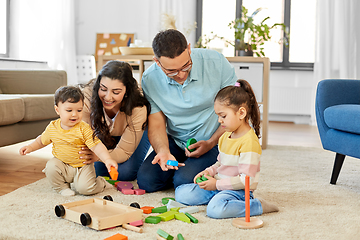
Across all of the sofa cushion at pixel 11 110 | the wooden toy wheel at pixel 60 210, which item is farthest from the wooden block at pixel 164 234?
the sofa cushion at pixel 11 110

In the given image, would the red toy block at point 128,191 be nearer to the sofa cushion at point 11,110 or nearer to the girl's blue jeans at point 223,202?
the girl's blue jeans at point 223,202

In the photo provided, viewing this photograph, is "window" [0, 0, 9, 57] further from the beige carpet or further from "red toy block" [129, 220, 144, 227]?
"red toy block" [129, 220, 144, 227]

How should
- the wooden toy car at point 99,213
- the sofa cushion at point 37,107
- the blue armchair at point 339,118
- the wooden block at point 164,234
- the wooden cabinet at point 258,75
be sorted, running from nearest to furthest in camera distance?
the wooden block at point 164,234, the wooden toy car at point 99,213, the blue armchair at point 339,118, the sofa cushion at point 37,107, the wooden cabinet at point 258,75

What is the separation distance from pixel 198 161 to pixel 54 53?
3.57m

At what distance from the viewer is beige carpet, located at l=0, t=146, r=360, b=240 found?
1.22 m

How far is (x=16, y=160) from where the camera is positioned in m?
2.44

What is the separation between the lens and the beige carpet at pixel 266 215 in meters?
1.22

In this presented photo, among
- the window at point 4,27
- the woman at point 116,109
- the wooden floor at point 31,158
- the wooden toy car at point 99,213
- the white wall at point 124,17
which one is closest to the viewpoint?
the wooden toy car at point 99,213

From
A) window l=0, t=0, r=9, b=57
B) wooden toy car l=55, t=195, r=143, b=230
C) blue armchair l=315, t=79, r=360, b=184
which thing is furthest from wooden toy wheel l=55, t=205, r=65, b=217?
window l=0, t=0, r=9, b=57

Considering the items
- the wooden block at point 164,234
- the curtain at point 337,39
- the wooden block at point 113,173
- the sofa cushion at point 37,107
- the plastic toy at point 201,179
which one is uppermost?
the curtain at point 337,39

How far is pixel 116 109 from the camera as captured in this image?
5.95 feet

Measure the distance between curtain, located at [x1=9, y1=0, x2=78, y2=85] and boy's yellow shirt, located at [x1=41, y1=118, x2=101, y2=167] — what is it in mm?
3120

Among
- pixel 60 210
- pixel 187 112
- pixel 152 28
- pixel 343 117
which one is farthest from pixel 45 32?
pixel 343 117

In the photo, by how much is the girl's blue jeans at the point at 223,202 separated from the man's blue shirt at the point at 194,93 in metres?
0.34
